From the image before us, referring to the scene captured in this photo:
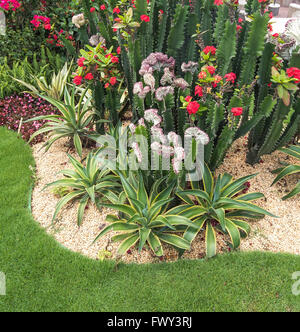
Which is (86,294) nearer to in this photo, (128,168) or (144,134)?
(128,168)

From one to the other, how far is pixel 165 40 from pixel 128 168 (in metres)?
1.43

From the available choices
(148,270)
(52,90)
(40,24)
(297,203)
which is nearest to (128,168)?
(148,270)

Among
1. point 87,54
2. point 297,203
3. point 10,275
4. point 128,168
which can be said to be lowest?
point 10,275

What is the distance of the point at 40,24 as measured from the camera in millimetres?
5027

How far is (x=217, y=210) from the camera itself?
97.4 inches

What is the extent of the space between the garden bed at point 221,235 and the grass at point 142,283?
0.10 metres

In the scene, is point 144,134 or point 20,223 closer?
point 144,134

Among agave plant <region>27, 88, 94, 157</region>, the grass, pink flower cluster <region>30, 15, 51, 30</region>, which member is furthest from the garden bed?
pink flower cluster <region>30, 15, 51, 30</region>

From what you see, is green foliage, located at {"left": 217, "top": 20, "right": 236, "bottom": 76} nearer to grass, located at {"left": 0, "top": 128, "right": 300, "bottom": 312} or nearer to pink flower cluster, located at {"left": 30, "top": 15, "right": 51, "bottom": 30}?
grass, located at {"left": 0, "top": 128, "right": 300, "bottom": 312}

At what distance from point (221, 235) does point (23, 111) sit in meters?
3.32
